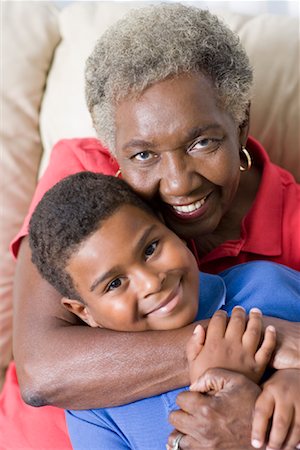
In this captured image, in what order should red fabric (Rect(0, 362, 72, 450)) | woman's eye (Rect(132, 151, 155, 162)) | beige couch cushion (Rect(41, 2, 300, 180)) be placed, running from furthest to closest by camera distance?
beige couch cushion (Rect(41, 2, 300, 180)) → red fabric (Rect(0, 362, 72, 450)) → woman's eye (Rect(132, 151, 155, 162))

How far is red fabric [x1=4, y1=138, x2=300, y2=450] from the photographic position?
62.7 inches

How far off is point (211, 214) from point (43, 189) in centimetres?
44

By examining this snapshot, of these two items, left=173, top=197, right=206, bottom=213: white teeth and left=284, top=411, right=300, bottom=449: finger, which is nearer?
left=284, top=411, right=300, bottom=449: finger

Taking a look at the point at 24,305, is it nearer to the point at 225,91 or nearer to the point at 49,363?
the point at 49,363

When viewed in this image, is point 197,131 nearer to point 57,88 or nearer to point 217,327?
point 217,327

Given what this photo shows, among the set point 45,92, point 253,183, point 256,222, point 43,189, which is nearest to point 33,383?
point 43,189

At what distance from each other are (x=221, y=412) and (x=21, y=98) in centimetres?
126

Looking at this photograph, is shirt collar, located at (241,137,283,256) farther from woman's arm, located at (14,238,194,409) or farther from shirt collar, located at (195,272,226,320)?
woman's arm, located at (14,238,194,409)

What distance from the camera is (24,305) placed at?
152cm

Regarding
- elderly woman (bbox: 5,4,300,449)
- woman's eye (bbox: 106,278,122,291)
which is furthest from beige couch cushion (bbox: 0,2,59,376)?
woman's eye (bbox: 106,278,122,291)

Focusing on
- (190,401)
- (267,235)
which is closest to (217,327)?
(190,401)

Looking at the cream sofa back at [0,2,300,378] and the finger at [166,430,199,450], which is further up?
the cream sofa back at [0,2,300,378]

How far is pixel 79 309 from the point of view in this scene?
143cm

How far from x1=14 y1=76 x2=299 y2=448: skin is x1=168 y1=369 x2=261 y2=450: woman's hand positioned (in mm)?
107
